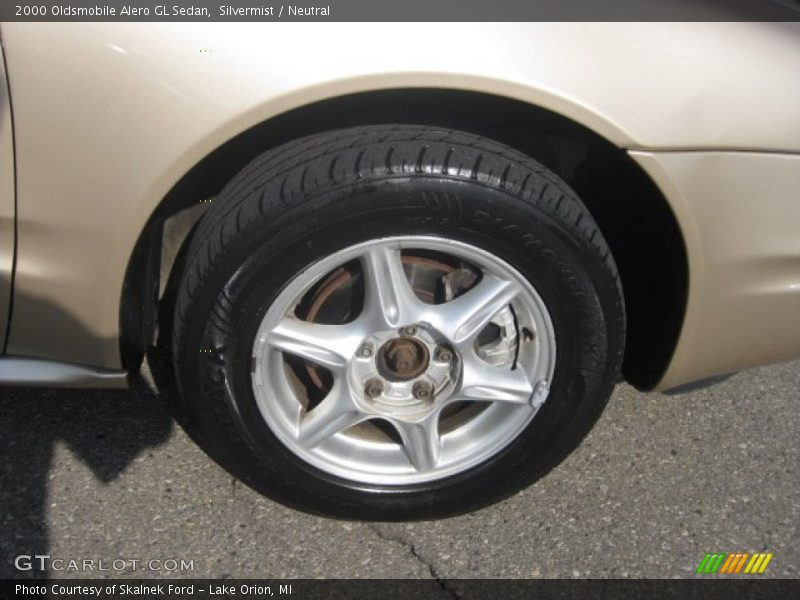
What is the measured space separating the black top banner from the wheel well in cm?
17

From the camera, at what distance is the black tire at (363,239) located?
195 cm

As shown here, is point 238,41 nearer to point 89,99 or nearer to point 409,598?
point 89,99

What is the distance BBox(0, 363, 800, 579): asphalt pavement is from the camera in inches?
89.3

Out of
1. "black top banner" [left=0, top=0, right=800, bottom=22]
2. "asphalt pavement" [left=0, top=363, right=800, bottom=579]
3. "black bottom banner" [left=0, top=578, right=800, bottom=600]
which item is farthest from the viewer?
"asphalt pavement" [left=0, top=363, right=800, bottom=579]

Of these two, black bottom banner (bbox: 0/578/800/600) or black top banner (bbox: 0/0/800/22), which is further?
black bottom banner (bbox: 0/578/800/600)

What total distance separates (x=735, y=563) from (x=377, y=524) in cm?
91

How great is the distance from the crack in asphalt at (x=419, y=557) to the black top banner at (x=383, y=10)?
4.13 feet

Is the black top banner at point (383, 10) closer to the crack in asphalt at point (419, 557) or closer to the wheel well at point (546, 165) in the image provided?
the wheel well at point (546, 165)

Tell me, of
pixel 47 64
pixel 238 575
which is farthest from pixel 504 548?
pixel 47 64

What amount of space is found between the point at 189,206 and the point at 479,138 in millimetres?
714

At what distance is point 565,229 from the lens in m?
2.03

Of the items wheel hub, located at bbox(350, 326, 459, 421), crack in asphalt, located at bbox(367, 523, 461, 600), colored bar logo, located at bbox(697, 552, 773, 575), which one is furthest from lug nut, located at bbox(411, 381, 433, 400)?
colored bar logo, located at bbox(697, 552, 773, 575)

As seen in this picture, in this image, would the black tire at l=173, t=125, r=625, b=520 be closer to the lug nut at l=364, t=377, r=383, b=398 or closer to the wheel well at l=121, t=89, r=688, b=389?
the wheel well at l=121, t=89, r=688, b=389

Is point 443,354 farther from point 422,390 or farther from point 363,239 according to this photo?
point 363,239
